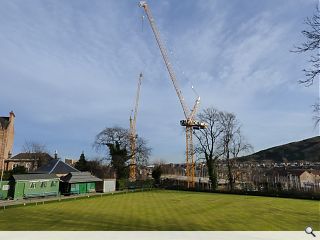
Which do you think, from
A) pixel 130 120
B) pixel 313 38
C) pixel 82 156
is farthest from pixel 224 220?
pixel 130 120

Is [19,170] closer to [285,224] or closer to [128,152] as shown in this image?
[128,152]

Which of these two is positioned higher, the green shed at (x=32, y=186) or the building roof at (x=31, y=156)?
the building roof at (x=31, y=156)

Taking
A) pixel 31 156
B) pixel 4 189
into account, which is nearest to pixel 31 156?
pixel 31 156

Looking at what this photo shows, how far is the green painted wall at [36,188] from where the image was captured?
34.4 m

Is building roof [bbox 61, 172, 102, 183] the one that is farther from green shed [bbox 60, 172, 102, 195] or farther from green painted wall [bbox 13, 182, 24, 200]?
green painted wall [bbox 13, 182, 24, 200]

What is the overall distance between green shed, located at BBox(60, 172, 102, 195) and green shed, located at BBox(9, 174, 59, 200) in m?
1.97

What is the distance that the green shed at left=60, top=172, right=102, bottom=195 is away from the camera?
4181 centimetres

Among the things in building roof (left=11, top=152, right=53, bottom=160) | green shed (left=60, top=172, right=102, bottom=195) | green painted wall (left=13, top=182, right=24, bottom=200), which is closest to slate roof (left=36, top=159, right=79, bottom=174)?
green shed (left=60, top=172, right=102, bottom=195)

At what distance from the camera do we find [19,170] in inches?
2008

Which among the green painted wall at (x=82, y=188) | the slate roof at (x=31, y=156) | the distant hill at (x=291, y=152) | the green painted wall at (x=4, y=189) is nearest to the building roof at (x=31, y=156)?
the slate roof at (x=31, y=156)

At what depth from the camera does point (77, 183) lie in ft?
141

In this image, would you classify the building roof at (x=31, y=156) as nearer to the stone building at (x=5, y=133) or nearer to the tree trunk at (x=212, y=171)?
the stone building at (x=5, y=133)

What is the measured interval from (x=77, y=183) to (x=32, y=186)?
7.89m

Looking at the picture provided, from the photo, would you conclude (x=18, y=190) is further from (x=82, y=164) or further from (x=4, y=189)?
(x=82, y=164)
